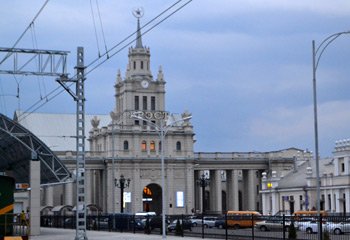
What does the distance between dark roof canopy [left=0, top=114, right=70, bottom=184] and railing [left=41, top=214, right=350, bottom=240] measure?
21.7 feet

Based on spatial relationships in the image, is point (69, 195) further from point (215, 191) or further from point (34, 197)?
point (34, 197)

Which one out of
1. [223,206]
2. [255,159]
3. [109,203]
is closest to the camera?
[109,203]

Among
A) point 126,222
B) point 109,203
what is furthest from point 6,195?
point 109,203

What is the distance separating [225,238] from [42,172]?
25555 millimetres

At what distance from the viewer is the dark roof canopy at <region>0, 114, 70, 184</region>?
202ft

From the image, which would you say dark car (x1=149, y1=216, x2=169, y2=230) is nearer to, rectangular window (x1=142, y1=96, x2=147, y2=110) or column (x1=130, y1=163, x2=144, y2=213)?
column (x1=130, y1=163, x2=144, y2=213)

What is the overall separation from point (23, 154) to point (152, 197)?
239ft

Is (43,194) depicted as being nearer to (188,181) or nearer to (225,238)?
(188,181)

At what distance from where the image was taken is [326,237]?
38281mm

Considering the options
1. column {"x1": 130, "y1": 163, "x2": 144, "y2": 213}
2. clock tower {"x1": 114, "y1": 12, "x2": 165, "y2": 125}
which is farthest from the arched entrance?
clock tower {"x1": 114, "y1": 12, "x2": 165, "y2": 125}

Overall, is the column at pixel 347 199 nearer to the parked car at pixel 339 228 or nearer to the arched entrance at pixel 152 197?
the parked car at pixel 339 228

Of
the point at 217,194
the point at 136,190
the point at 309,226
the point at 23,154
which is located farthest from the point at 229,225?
the point at 217,194

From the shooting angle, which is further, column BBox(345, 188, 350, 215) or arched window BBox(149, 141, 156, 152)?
arched window BBox(149, 141, 156, 152)

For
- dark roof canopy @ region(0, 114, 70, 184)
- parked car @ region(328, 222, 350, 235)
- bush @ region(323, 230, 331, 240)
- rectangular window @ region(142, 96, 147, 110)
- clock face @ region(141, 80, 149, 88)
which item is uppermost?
clock face @ region(141, 80, 149, 88)
